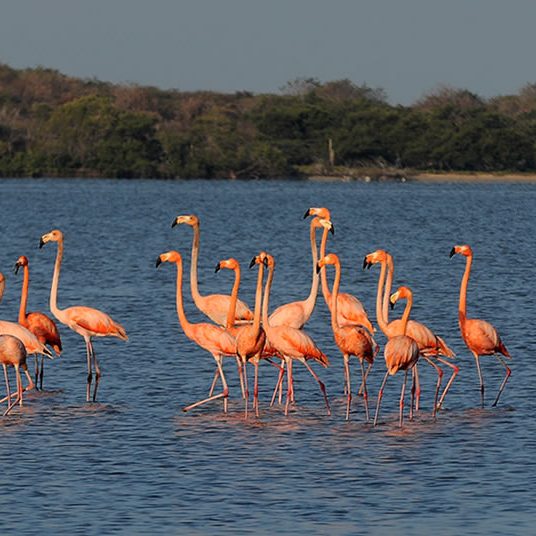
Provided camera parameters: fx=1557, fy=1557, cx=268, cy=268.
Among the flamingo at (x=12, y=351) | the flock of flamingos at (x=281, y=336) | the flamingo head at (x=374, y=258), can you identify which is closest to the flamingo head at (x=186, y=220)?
the flock of flamingos at (x=281, y=336)

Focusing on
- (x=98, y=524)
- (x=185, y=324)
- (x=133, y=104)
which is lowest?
(x=98, y=524)

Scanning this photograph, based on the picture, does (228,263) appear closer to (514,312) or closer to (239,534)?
(239,534)

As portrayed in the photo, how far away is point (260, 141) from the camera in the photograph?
329 feet

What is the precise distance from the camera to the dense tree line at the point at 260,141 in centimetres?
9369

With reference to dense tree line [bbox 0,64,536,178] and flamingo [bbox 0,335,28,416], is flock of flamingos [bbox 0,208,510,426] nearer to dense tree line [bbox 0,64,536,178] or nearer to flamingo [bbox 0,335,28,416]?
flamingo [bbox 0,335,28,416]

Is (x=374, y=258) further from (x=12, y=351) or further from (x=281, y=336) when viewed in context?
(x=12, y=351)

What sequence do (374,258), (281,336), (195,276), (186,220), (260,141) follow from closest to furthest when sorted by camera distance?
(281,336) → (374,258) → (186,220) → (195,276) → (260,141)

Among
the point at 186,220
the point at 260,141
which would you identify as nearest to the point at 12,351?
the point at 186,220

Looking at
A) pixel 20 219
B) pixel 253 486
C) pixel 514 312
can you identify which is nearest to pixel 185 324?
pixel 253 486

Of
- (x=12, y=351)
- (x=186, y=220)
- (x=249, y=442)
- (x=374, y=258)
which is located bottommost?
(x=249, y=442)

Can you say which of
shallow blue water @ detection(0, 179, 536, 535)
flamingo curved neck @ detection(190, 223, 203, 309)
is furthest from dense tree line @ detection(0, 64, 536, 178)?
flamingo curved neck @ detection(190, 223, 203, 309)

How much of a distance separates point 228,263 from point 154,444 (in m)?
2.65

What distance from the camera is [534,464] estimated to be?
12023 millimetres

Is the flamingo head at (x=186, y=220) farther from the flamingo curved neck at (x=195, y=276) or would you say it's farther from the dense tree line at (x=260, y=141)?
the dense tree line at (x=260, y=141)
